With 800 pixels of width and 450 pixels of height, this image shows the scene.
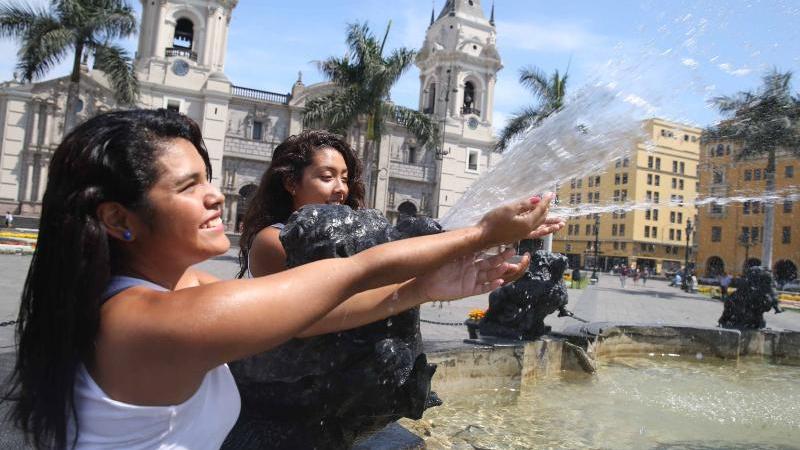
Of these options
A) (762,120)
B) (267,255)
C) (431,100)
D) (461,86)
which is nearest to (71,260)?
(267,255)

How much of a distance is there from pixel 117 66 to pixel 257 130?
785 inches

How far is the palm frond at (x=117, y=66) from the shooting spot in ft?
68.1

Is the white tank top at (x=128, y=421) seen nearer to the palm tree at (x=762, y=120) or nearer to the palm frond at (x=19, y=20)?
the palm tree at (x=762, y=120)

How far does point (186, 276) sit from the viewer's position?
4.92ft

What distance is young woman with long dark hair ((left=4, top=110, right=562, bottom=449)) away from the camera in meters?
0.97

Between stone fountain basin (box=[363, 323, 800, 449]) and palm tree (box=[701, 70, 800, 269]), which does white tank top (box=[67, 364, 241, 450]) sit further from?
palm tree (box=[701, 70, 800, 269])

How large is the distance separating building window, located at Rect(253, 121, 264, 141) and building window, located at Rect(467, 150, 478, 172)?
52.1 feet

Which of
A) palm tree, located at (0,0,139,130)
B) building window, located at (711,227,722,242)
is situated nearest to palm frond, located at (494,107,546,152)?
palm tree, located at (0,0,139,130)

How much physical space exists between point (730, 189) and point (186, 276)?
35.1 metres

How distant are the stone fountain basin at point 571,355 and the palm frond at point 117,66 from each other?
65.3ft

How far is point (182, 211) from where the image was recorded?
1.14 metres

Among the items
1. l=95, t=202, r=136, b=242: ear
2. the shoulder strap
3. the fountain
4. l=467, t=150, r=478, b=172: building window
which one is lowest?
the fountain

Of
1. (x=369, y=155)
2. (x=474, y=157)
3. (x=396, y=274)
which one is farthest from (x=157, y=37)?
(x=396, y=274)

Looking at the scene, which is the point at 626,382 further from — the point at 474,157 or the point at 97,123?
the point at 474,157
